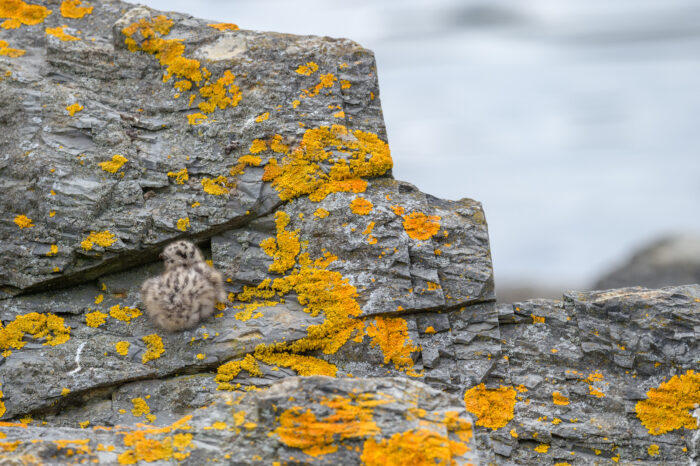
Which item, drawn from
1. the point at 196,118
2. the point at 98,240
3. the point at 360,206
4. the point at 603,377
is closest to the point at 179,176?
the point at 196,118

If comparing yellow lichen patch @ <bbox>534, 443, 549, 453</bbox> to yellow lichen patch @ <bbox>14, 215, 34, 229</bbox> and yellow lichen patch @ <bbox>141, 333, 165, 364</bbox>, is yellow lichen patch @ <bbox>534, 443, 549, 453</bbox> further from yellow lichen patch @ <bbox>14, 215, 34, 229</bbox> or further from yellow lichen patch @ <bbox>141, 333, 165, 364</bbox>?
yellow lichen patch @ <bbox>14, 215, 34, 229</bbox>

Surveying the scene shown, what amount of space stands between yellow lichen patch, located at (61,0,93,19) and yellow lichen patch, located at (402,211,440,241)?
580 centimetres

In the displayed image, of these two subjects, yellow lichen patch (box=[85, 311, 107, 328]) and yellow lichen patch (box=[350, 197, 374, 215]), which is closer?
yellow lichen patch (box=[85, 311, 107, 328])

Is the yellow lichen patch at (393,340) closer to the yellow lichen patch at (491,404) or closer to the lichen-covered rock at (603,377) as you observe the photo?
the yellow lichen patch at (491,404)

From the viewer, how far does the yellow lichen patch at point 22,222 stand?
25.5 feet

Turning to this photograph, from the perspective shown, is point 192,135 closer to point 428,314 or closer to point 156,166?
point 156,166

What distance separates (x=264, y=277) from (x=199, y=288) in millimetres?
814

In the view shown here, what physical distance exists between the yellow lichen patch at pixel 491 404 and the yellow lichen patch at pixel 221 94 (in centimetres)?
Answer: 470

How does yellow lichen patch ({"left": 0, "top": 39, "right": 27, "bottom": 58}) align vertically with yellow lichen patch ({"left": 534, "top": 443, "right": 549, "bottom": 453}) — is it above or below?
above

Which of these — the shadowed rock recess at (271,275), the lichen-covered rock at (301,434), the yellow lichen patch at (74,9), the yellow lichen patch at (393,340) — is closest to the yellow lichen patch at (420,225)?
the shadowed rock recess at (271,275)

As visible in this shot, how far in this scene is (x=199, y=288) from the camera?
7.38m

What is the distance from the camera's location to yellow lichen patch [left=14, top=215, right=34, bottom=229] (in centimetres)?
777

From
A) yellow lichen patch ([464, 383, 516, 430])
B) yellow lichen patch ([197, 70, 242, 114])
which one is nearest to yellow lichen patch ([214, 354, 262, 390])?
yellow lichen patch ([464, 383, 516, 430])

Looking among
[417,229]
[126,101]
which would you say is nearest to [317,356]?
[417,229]
